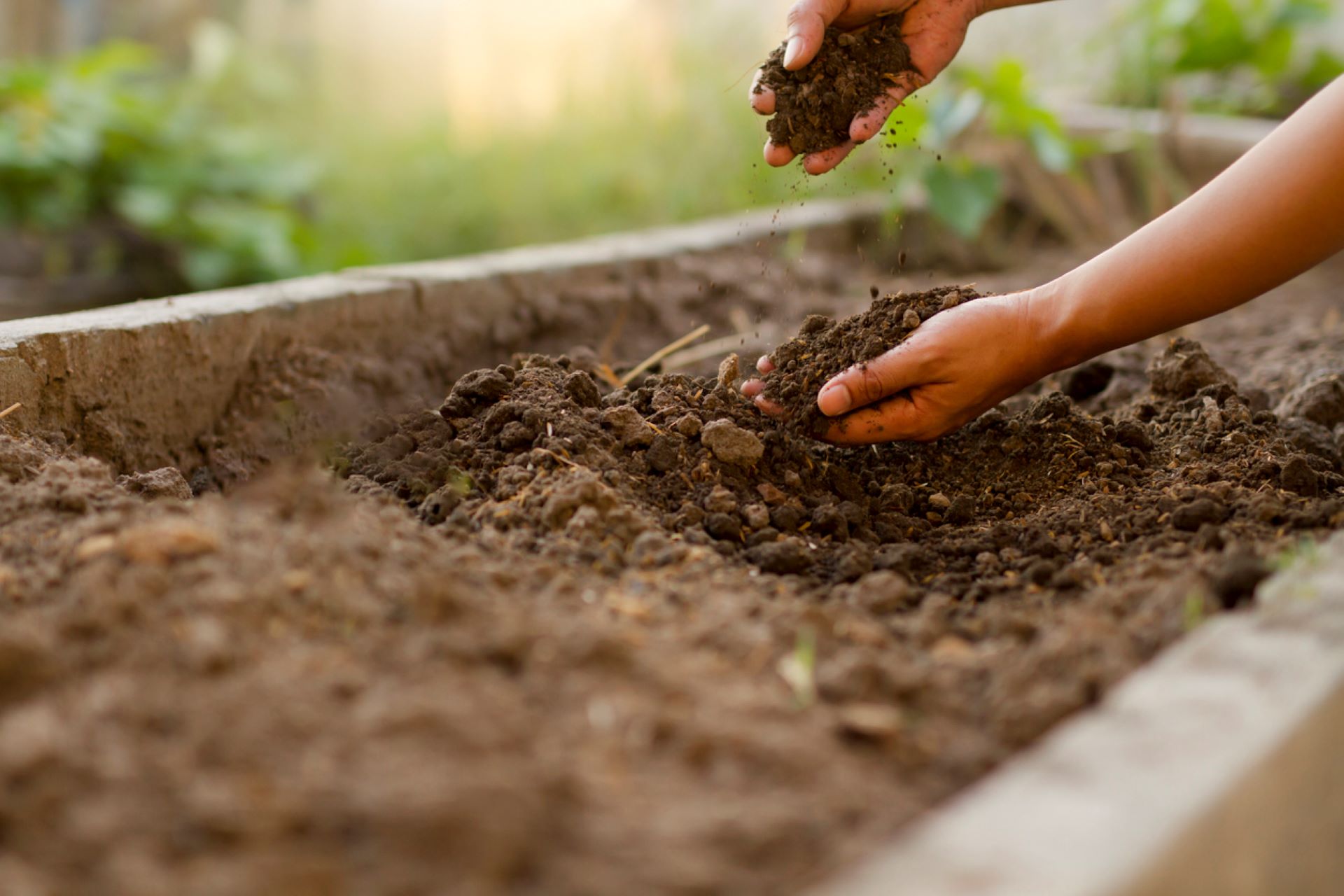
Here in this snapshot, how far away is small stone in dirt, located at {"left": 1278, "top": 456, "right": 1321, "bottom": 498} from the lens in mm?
1836

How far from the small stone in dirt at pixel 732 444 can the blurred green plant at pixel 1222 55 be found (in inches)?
144

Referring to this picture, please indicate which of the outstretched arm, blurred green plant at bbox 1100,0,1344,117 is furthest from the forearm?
blurred green plant at bbox 1100,0,1344,117

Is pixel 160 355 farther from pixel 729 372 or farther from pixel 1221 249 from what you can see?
pixel 1221 249

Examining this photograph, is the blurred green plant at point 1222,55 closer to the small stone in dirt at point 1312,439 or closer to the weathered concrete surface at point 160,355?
the small stone in dirt at point 1312,439

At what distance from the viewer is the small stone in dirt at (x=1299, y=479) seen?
184cm

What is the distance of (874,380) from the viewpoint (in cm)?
193

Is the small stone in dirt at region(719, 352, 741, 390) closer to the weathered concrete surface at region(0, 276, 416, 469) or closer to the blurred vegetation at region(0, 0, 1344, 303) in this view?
the weathered concrete surface at region(0, 276, 416, 469)

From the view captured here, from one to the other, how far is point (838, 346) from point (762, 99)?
0.50 m

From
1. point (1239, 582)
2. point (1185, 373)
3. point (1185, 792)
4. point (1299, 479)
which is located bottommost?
point (1185, 792)

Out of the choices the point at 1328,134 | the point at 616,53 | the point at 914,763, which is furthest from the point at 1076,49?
the point at 914,763

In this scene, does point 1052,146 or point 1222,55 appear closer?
point 1052,146

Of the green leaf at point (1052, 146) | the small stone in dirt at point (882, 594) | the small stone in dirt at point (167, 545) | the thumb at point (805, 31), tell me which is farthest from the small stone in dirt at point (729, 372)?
the green leaf at point (1052, 146)

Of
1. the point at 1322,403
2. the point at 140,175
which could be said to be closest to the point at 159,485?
the point at 1322,403

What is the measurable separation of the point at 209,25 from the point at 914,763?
7.60 metres
